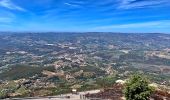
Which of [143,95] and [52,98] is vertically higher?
[143,95]

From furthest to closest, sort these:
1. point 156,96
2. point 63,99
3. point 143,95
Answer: point 63,99 < point 156,96 < point 143,95

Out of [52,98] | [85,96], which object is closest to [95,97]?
[85,96]

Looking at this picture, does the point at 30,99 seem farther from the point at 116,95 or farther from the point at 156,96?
the point at 156,96

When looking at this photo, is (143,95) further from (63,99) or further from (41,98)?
(41,98)

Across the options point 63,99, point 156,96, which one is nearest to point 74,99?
point 63,99

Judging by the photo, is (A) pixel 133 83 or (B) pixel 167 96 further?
(B) pixel 167 96

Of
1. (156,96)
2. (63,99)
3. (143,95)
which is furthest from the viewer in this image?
(63,99)
